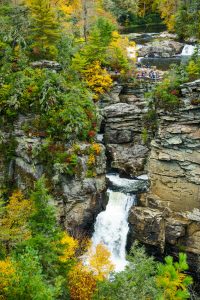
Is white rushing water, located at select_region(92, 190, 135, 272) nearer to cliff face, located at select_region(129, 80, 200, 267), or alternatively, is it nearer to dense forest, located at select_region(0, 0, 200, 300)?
dense forest, located at select_region(0, 0, 200, 300)

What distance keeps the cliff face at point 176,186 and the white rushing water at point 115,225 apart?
1261mm

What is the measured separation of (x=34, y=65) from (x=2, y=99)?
5341 millimetres

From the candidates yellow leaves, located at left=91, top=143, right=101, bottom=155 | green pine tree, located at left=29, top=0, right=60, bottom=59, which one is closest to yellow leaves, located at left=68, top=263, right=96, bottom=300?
yellow leaves, located at left=91, top=143, right=101, bottom=155

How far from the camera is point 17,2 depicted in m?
47.0

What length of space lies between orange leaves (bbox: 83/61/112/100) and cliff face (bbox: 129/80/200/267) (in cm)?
947

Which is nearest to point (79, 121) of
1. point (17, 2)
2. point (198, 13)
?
point (17, 2)

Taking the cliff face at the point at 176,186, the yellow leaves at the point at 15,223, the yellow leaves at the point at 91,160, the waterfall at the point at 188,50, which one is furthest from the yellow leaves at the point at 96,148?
the waterfall at the point at 188,50

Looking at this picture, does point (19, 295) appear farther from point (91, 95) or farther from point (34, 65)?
point (34, 65)

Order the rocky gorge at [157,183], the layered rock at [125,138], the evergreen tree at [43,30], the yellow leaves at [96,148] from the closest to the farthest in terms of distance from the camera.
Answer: the rocky gorge at [157,183]
the yellow leaves at [96,148]
the evergreen tree at [43,30]
the layered rock at [125,138]

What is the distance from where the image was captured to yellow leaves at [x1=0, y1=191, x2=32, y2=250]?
23688 millimetres

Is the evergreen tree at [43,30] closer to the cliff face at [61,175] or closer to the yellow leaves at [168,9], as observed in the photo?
the cliff face at [61,175]

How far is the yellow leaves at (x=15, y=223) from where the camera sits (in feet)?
77.7

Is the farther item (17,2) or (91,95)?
(17,2)

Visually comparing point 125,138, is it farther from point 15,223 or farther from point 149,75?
point 15,223
